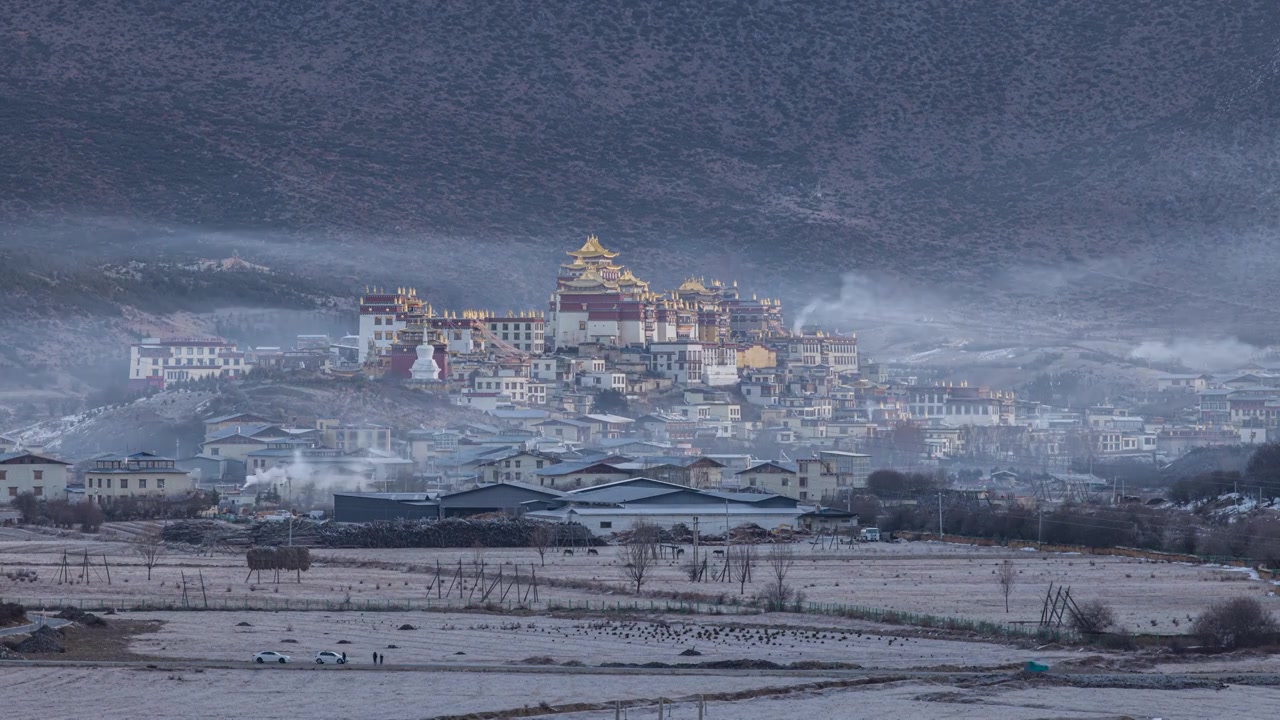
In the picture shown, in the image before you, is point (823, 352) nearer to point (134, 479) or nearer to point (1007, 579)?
point (134, 479)

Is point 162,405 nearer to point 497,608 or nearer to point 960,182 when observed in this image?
point 497,608

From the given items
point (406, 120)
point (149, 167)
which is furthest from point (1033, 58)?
point (149, 167)

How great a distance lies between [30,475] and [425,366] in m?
35.9

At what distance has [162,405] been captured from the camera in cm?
10950

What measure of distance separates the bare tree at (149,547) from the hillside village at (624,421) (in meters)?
7.58

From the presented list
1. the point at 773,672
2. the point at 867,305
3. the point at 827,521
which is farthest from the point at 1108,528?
the point at 867,305

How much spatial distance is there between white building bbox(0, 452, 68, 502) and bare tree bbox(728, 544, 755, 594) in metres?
26.2

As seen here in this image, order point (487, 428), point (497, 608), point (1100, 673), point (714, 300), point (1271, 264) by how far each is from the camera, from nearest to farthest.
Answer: point (1100, 673)
point (497, 608)
point (487, 428)
point (714, 300)
point (1271, 264)

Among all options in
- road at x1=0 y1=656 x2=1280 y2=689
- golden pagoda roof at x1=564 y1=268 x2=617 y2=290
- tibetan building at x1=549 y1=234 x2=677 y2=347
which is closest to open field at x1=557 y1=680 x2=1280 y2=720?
road at x1=0 y1=656 x2=1280 y2=689

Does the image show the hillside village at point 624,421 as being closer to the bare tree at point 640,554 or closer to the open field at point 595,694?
the bare tree at point 640,554

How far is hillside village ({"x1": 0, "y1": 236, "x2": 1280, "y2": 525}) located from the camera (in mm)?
87062

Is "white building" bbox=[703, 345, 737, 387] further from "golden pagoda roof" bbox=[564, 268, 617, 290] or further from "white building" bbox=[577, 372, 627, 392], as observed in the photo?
"golden pagoda roof" bbox=[564, 268, 617, 290]

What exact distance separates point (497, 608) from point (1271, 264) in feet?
416

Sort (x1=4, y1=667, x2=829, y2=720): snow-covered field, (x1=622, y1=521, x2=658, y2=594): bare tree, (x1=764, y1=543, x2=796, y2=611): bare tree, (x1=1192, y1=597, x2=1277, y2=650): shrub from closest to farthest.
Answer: (x1=4, y1=667, x2=829, y2=720): snow-covered field
(x1=1192, y1=597, x2=1277, y2=650): shrub
(x1=764, y1=543, x2=796, y2=611): bare tree
(x1=622, y1=521, x2=658, y2=594): bare tree
